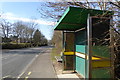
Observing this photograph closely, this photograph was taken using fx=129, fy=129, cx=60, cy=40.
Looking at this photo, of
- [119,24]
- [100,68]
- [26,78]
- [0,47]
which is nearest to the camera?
[119,24]

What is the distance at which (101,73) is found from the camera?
4.30m

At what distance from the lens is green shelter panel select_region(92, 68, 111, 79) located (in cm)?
421

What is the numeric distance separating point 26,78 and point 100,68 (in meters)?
3.42

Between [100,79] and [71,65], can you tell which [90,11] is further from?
[71,65]

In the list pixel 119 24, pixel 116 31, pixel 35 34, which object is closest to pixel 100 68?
pixel 116 31

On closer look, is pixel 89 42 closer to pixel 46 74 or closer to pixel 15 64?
pixel 46 74

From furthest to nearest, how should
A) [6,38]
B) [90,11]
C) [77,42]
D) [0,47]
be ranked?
[6,38], [0,47], [77,42], [90,11]

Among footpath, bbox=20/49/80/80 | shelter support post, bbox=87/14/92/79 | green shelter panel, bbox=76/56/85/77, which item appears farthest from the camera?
footpath, bbox=20/49/80/80

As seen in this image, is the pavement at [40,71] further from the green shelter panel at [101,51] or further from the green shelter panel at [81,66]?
the green shelter panel at [101,51]

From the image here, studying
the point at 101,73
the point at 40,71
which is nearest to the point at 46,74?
the point at 40,71

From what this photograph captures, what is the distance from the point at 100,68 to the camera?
428cm

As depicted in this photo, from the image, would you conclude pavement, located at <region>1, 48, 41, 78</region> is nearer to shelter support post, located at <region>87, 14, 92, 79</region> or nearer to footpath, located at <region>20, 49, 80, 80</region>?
footpath, located at <region>20, 49, 80, 80</region>

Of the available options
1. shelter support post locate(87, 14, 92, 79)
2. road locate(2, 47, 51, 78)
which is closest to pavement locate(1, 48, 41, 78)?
road locate(2, 47, 51, 78)

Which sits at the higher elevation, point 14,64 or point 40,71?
point 40,71
